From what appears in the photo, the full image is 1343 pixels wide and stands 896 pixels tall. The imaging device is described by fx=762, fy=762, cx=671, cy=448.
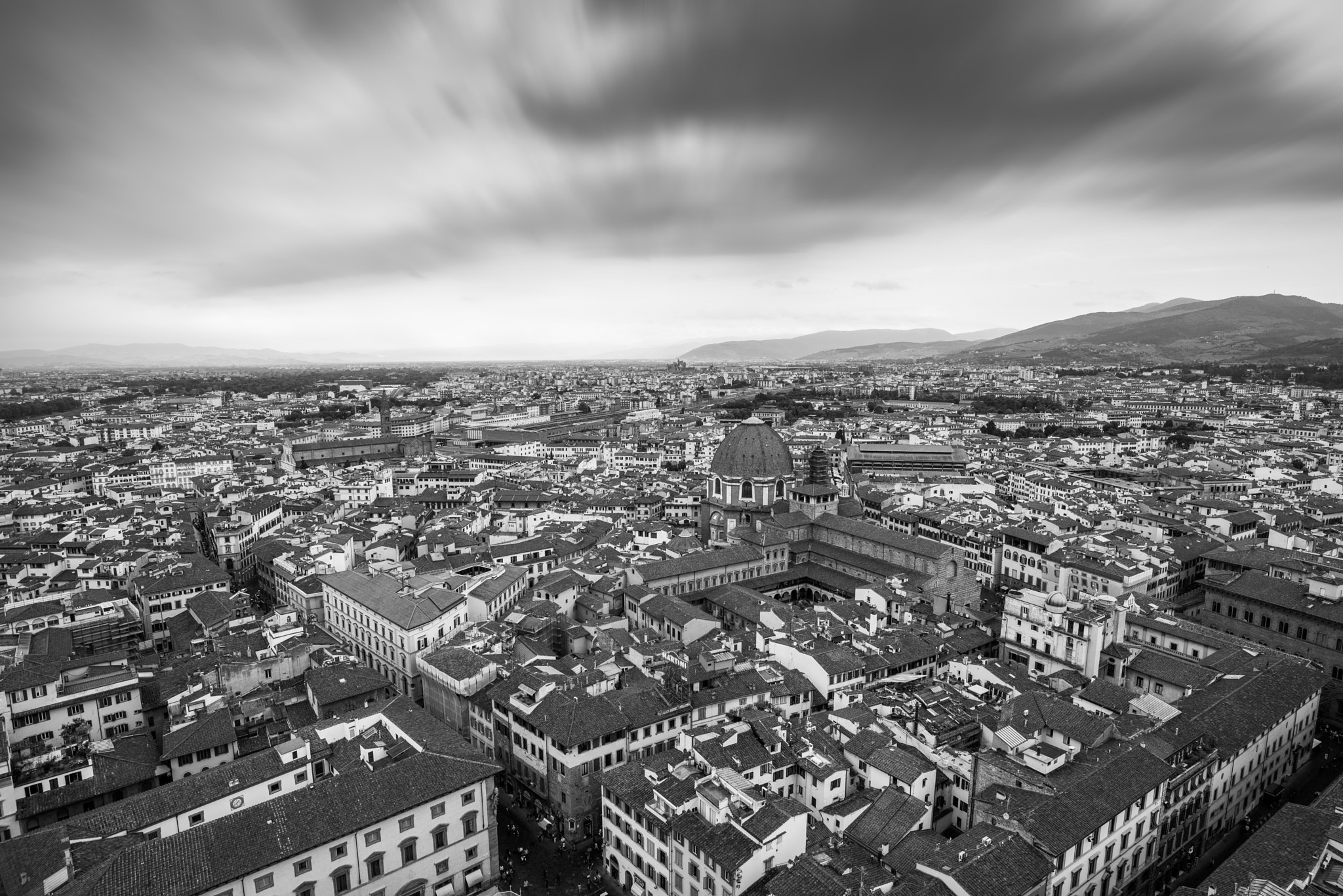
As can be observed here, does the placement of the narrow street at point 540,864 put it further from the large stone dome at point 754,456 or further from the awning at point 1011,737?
the large stone dome at point 754,456

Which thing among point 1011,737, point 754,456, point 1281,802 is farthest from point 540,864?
point 754,456

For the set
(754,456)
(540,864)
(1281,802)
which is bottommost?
(1281,802)

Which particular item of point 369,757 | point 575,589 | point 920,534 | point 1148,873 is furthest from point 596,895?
point 920,534

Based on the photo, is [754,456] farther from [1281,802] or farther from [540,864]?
[540,864]

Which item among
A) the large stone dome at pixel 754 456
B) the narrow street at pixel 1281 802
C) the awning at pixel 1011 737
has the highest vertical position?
the large stone dome at pixel 754 456

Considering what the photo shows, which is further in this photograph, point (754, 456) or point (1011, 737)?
point (754, 456)

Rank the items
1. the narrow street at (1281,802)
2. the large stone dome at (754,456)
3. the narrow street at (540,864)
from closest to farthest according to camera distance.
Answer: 1. the narrow street at (540,864)
2. the narrow street at (1281,802)
3. the large stone dome at (754,456)

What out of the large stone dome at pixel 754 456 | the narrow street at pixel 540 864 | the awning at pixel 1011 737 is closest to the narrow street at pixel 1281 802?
the awning at pixel 1011 737

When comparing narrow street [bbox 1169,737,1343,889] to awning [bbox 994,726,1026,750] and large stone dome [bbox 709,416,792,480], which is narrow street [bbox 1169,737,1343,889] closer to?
awning [bbox 994,726,1026,750]

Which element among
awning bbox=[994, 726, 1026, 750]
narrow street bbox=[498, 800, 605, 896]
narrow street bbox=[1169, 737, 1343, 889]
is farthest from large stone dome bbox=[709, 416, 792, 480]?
narrow street bbox=[498, 800, 605, 896]
